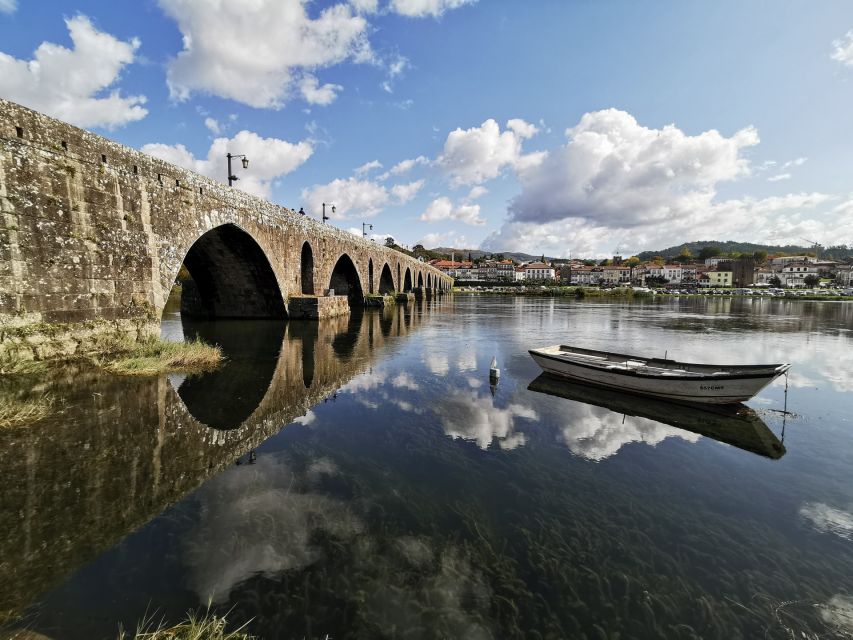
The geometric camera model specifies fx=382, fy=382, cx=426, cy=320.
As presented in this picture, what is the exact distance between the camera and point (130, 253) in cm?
1356

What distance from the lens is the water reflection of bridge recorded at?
4340 millimetres

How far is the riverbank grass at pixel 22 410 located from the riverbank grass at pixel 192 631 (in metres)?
6.27

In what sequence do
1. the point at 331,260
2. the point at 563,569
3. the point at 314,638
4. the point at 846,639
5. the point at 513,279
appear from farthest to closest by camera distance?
1. the point at 513,279
2. the point at 331,260
3. the point at 563,569
4. the point at 846,639
5. the point at 314,638

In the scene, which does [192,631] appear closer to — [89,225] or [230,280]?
[89,225]

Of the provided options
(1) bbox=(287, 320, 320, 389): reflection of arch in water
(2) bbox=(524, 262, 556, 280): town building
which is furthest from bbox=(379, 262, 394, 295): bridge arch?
(2) bbox=(524, 262, 556, 280): town building

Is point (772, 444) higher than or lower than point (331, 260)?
lower

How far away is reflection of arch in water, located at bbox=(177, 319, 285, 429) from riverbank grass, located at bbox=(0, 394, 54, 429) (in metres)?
2.51

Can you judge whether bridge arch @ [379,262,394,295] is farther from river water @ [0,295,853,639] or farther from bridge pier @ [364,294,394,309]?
river water @ [0,295,853,639]

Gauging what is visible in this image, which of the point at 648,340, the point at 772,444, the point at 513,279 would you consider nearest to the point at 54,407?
the point at 772,444

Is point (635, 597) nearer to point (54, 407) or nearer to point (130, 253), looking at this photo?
point (54, 407)

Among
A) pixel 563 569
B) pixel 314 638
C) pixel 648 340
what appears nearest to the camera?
pixel 314 638

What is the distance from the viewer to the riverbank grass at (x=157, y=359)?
11531mm

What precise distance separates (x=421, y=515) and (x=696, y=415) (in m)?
8.71

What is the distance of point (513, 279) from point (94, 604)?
577ft
